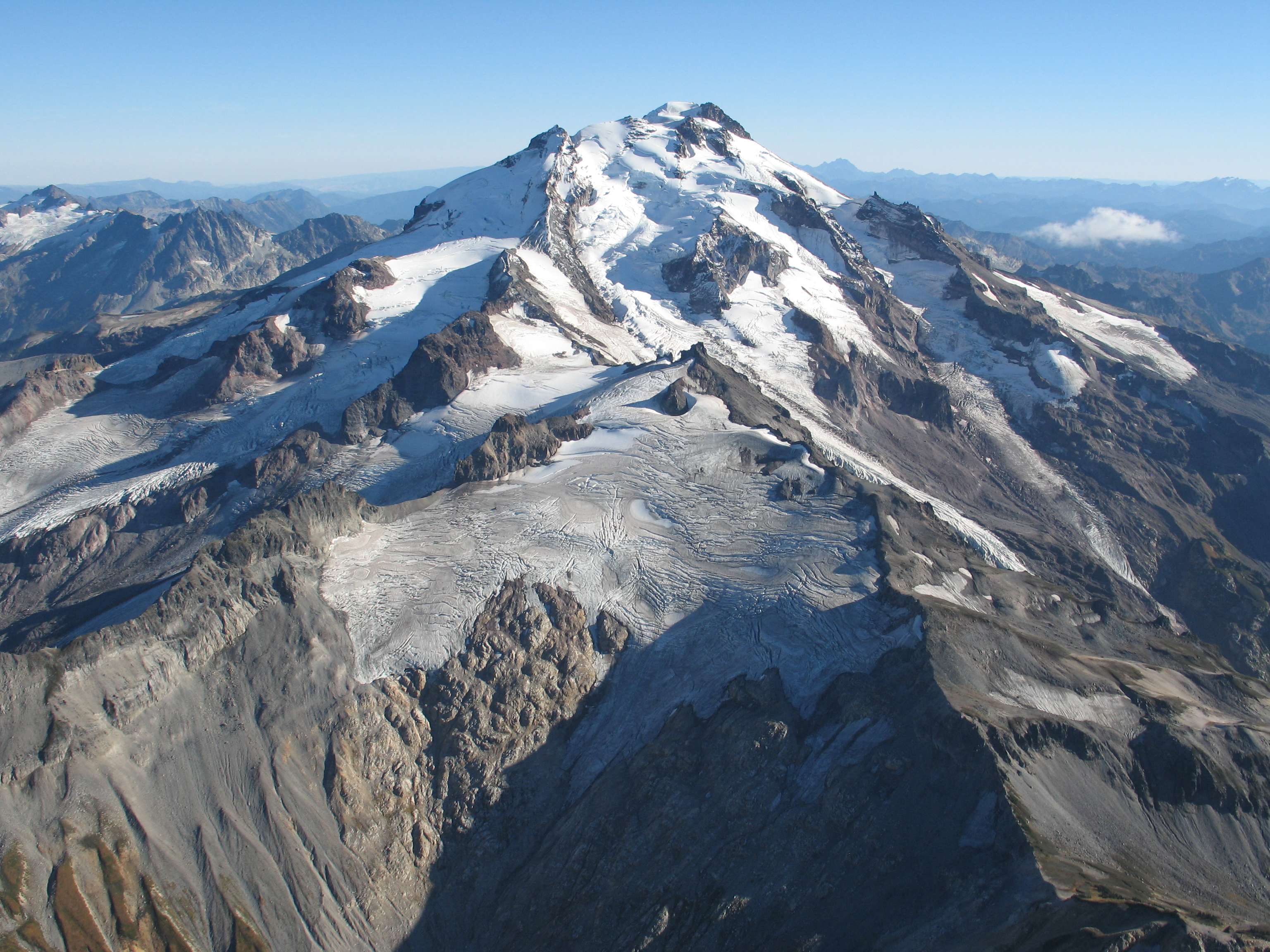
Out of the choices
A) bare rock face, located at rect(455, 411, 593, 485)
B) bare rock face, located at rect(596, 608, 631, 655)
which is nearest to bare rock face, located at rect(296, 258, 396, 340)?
bare rock face, located at rect(455, 411, 593, 485)

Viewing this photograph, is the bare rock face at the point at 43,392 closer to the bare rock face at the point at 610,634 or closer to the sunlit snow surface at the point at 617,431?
the sunlit snow surface at the point at 617,431

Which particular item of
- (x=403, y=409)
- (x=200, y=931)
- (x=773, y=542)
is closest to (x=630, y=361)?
(x=403, y=409)

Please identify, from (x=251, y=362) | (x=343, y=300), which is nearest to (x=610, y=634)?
(x=251, y=362)

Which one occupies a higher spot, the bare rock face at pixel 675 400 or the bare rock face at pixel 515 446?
the bare rock face at pixel 675 400

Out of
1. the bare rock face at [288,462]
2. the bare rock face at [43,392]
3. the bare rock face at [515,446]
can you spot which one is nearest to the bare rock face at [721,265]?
the bare rock face at [515,446]

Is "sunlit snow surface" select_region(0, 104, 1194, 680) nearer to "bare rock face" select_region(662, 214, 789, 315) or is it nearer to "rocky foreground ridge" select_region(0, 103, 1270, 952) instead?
"rocky foreground ridge" select_region(0, 103, 1270, 952)

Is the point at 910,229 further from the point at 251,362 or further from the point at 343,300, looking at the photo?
the point at 251,362
